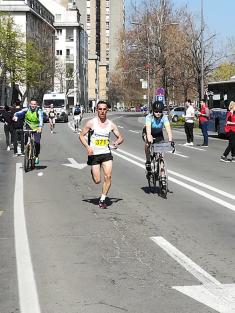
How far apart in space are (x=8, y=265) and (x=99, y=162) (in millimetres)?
3944

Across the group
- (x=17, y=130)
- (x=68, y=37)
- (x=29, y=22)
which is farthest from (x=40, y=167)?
(x=68, y=37)

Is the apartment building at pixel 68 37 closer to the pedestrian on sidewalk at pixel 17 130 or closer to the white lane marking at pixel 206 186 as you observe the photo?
the pedestrian on sidewalk at pixel 17 130

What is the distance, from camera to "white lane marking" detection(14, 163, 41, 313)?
5.21 m

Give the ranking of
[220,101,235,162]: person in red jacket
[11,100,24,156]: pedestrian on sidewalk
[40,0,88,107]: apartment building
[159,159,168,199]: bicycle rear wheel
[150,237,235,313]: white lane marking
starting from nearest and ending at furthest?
[150,237,235,313]: white lane marking, [159,159,168,199]: bicycle rear wheel, [220,101,235,162]: person in red jacket, [11,100,24,156]: pedestrian on sidewalk, [40,0,88,107]: apartment building

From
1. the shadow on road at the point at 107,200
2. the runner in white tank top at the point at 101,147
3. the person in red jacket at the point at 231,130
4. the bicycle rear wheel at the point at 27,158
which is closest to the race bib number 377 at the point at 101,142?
the runner in white tank top at the point at 101,147

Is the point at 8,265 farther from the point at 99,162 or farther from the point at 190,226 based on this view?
the point at 99,162

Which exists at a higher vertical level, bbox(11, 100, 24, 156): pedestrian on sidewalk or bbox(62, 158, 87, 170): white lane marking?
bbox(11, 100, 24, 156): pedestrian on sidewalk

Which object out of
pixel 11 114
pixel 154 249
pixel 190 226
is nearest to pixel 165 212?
pixel 190 226

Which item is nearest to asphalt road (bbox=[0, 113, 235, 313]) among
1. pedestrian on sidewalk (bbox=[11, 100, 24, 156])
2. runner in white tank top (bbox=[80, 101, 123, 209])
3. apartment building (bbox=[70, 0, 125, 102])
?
runner in white tank top (bbox=[80, 101, 123, 209])

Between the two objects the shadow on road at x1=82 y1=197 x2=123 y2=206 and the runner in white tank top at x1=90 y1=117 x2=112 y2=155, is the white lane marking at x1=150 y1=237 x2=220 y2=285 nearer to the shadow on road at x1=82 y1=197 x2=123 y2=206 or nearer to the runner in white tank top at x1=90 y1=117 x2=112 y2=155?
the runner in white tank top at x1=90 y1=117 x2=112 y2=155

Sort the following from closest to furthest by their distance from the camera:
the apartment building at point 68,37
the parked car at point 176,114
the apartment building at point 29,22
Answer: the parked car at point 176,114 < the apartment building at point 29,22 < the apartment building at point 68,37

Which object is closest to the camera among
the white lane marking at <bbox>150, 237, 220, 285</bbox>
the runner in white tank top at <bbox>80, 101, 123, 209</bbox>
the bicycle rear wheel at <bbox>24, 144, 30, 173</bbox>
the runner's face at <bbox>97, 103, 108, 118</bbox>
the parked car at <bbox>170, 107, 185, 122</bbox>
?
the white lane marking at <bbox>150, 237, 220, 285</bbox>

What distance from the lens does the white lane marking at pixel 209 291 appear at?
5.14 metres

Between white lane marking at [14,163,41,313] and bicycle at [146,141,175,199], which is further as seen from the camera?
bicycle at [146,141,175,199]
